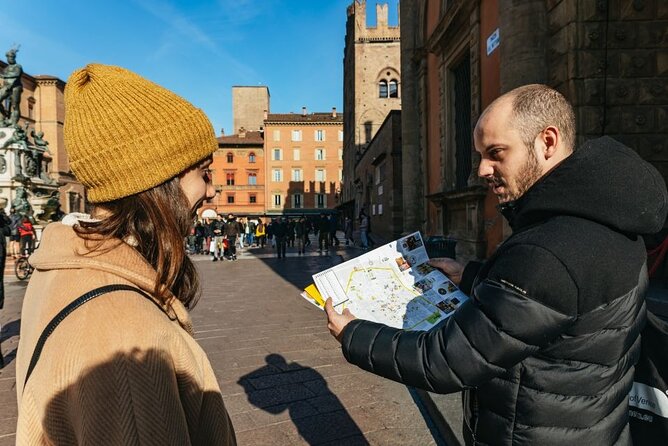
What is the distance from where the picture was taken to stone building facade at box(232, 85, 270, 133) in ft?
233

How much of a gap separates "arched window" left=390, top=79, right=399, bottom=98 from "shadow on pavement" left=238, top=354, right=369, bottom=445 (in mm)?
36652

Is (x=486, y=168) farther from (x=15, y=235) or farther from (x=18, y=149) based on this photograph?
(x=18, y=149)

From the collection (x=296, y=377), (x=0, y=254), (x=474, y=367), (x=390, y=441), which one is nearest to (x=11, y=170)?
(x=0, y=254)

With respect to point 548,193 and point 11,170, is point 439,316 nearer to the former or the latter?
point 548,193

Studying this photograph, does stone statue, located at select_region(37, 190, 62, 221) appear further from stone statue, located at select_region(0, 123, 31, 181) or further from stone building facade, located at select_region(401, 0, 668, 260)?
stone building facade, located at select_region(401, 0, 668, 260)

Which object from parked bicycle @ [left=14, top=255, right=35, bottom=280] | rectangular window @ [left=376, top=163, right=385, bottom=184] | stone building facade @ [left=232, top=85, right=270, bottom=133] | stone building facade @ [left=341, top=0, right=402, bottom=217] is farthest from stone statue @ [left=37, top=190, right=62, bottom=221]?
stone building facade @ [left=232, top=85, right=270, bottom=133]

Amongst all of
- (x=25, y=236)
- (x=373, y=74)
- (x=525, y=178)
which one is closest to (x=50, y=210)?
(x=25, y=236)

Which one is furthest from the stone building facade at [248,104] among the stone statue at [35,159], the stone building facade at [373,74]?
the stone statue at [35,159]

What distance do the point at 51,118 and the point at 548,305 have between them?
54.0 meters

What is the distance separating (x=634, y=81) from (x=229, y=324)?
5.79 metres

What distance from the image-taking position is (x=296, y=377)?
12.9 ft

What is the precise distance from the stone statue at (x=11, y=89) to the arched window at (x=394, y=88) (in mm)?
28825

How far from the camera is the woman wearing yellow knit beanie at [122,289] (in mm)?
738

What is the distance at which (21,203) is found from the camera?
14.0m
